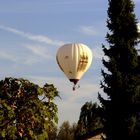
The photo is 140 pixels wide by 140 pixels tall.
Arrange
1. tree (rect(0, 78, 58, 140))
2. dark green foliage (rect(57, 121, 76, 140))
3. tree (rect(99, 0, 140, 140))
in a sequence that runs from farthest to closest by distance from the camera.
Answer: dark green foliage (rect(57, 121, 76, 140)), tree (rect(99, 0, 140, 140)), tree (rect(0, 78, 58, 140))

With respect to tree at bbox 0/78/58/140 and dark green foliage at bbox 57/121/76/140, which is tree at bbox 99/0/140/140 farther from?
dark green foliage at bbox 57/121/76/140

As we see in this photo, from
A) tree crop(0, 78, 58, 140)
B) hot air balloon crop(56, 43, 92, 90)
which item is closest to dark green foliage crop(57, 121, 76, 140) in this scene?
hot air balloon crop(56, 43, 92, 90)

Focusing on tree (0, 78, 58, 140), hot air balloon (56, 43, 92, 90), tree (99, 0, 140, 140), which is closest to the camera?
tree (0, 78, 58, 140)

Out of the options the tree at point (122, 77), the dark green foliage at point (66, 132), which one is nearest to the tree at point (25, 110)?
the tree at point (122, 77)

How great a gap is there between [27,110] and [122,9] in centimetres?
2254

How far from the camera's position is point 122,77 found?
99.1ft

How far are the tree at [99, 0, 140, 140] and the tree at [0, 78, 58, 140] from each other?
18251 mm

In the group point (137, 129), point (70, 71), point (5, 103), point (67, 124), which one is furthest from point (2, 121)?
point (67, 124)

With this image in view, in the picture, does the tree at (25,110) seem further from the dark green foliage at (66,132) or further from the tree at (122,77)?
the dark green foliage at (66,132)

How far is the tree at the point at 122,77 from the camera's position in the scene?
96.8 feet

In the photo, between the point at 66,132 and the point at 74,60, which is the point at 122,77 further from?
the point at 66,132

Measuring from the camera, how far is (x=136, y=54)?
102 ft

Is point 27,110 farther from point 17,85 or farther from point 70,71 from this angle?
point 70,71

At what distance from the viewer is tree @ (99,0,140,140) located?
29.5 meters
